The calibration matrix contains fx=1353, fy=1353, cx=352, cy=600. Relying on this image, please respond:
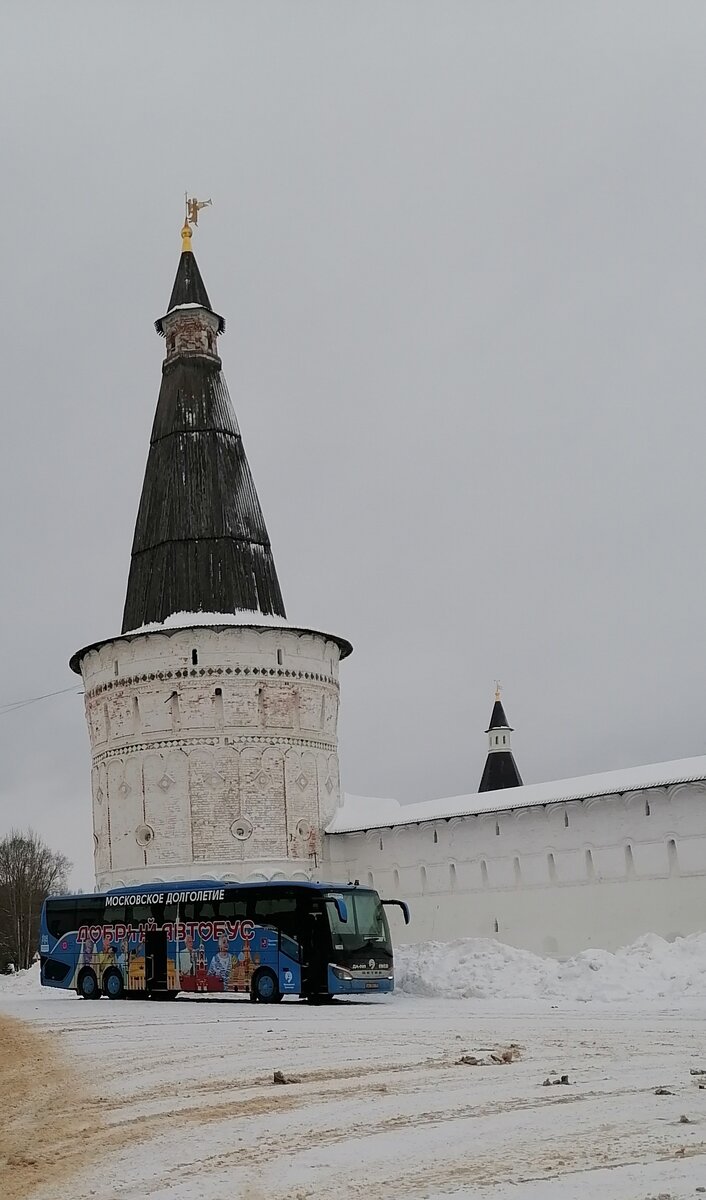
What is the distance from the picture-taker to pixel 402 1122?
7.95 metres

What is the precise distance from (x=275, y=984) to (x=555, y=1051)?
31.3 feet

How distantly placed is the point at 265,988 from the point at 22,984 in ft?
35.7

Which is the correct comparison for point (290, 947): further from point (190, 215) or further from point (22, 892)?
point (22, 892)

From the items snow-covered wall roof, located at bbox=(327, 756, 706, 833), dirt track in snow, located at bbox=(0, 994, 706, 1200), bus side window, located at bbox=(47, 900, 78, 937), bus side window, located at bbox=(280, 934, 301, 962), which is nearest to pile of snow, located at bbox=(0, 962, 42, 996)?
bus side window, located at bbox=(47, 900, 78, 937)

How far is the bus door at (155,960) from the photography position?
886 inches

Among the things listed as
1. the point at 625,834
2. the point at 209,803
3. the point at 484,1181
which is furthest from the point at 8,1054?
the point at 209,803

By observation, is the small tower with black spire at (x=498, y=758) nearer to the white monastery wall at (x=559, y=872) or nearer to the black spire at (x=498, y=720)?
the black spire at (x=498, y=720)

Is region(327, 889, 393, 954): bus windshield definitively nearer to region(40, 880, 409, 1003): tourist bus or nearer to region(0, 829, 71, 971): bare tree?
region(40, 880, 409, 1003): tourist bus

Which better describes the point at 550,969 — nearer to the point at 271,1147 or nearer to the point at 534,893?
the point at 534,893

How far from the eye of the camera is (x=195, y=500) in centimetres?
3219

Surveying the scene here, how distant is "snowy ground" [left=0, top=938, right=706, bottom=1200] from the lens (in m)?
6.45

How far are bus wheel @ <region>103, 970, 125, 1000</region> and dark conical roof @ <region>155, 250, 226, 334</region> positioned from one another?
1748 cm

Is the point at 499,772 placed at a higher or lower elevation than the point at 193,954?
higher

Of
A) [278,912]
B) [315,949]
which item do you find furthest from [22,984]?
[315,949]
